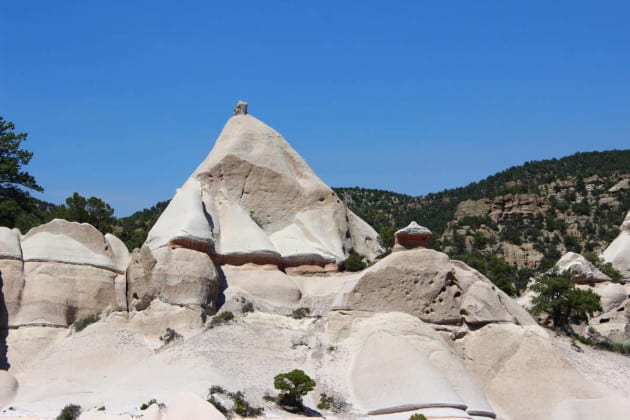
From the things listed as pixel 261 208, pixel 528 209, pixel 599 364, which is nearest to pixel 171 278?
pixel 261 208

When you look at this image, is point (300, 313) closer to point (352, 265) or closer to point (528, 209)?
point (352, 265)

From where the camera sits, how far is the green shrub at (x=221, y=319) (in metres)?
36.0

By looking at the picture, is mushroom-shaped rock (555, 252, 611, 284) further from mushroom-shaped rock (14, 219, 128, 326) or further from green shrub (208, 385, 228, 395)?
green shrub (208, 385, 228, 395)

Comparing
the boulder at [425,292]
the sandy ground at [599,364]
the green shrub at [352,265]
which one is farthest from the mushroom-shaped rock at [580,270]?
the boulder at [425,292]

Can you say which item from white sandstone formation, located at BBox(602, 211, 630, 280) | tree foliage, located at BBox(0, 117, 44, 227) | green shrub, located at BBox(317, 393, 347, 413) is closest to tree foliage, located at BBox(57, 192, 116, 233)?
tree foliage, located at BBox(0, 117, 44, 227)

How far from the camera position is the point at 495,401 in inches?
1369

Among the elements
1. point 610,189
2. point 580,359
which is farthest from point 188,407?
point 610,189

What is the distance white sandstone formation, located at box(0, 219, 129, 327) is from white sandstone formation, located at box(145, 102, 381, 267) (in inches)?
89.6

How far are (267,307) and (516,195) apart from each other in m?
53.4

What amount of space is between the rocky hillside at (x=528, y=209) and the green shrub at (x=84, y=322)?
33.5 metres

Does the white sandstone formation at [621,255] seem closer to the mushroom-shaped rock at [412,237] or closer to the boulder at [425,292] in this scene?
the boulder at [425,292]

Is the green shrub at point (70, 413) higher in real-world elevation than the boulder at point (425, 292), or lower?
lower

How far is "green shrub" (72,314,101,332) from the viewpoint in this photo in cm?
3697

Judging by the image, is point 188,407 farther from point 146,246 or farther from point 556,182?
point 556,182
